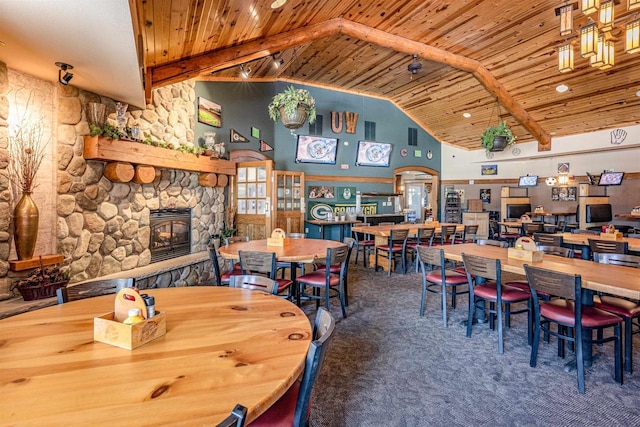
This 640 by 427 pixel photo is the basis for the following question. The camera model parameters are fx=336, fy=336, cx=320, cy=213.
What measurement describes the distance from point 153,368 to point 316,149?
744 cm

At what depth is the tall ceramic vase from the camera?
2.94 meters

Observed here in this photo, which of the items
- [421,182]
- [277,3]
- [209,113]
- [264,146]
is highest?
[277,3]

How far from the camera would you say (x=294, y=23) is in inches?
191

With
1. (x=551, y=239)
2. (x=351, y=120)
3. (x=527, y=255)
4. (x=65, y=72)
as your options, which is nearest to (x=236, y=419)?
(x=527, y=255)

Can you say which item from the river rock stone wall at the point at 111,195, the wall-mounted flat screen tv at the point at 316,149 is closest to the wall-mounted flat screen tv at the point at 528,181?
the wall-mounted flat screen tv at the point at 316,149

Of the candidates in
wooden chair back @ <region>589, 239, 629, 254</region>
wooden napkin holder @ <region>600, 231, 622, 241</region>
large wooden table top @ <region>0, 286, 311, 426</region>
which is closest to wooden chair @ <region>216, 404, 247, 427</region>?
large wooden table top @ <region>0, 286, 311, 426</region>

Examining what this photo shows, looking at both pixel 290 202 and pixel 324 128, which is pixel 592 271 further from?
pixel 324 128

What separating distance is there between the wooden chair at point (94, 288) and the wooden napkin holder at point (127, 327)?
795 mm

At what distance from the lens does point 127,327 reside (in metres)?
1.21

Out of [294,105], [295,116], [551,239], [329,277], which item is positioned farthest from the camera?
[295,116]

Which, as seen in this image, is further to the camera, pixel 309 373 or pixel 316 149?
pixel 316 149

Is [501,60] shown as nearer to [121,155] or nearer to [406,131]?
[406,131]

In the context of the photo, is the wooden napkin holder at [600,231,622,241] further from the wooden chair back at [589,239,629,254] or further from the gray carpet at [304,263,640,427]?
the gray carpet at [304,263,640,427]

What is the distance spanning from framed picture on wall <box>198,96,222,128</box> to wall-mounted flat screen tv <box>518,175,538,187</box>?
27.6 ft
